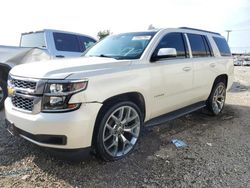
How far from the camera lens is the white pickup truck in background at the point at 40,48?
581cm

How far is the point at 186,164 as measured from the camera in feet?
11.5

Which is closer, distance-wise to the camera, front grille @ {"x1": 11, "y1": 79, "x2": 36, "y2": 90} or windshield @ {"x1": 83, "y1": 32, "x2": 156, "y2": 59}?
front grille @ {"x1": 11, "y1": 79, "x2": 36, "y2": 90}

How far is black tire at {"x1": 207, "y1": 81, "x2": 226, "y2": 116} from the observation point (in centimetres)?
570

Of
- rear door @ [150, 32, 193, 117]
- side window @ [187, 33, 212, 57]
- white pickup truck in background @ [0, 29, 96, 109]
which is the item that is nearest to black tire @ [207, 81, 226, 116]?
side window @ [187, 33, 212, 57]

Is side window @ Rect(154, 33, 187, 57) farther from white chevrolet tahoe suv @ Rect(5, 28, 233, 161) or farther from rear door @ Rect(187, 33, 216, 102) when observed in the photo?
rear door @ Rect(187, 33, 216, 102)

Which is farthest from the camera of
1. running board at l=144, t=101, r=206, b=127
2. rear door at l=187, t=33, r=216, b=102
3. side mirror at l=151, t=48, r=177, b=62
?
rear door at l=187, t=33, r=216, b=102

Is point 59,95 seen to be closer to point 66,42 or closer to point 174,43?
point 174,43

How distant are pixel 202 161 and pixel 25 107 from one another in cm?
252

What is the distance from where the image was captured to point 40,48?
6.62 metres

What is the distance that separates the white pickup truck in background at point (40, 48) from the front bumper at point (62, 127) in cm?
324

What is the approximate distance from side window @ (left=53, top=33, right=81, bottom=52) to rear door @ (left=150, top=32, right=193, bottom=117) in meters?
3.87

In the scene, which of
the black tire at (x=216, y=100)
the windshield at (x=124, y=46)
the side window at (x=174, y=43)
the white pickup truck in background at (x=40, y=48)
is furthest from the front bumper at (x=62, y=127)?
the black tire at (x=216, y=100)

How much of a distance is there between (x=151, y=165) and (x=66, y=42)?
5219 millimetres

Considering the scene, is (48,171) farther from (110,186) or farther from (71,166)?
(110,186)
